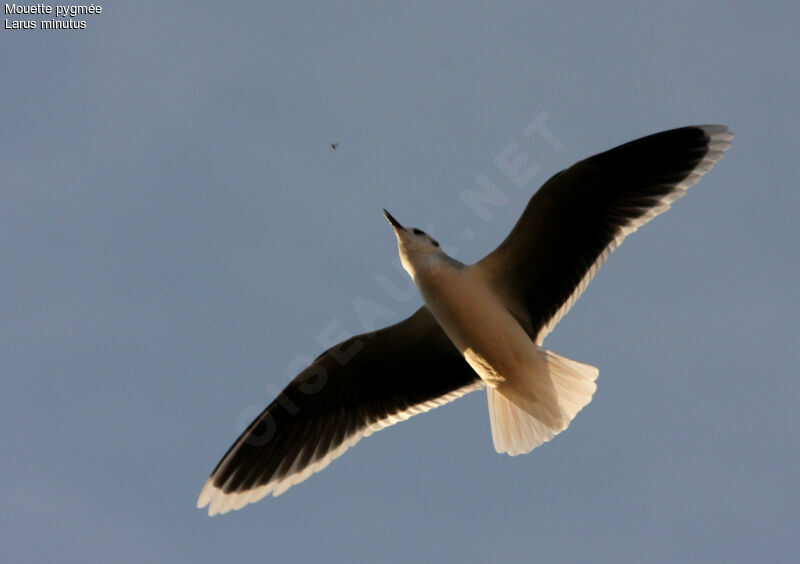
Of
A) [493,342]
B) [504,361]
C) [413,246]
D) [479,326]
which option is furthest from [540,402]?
[413,246]

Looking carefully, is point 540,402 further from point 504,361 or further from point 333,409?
point 333,409

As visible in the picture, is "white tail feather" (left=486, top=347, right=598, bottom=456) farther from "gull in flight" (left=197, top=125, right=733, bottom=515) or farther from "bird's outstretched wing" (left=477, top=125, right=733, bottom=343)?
"bird's outstretched wing" (left=477, top=125, right=733, bottom=343)

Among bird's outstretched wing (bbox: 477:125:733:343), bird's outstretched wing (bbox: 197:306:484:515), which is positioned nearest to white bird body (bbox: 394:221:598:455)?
bird's outstretched wing (bbox: 477:125:733:343)

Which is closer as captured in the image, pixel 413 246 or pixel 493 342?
pixel 493 342

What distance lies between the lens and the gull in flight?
26.9 ft

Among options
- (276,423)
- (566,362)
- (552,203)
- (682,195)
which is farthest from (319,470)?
(682,195)

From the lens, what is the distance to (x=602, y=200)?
8.36 meters

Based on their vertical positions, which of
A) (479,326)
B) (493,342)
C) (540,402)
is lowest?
(540,402)

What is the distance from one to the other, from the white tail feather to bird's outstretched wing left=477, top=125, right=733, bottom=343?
73 cm

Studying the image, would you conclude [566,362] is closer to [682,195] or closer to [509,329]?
[509,329]

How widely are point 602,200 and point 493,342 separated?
1294mm

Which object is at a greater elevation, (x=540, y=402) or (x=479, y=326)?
(x=479, y=326)

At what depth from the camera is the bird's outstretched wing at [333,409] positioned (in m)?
8.74

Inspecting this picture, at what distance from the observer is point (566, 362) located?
809cm
